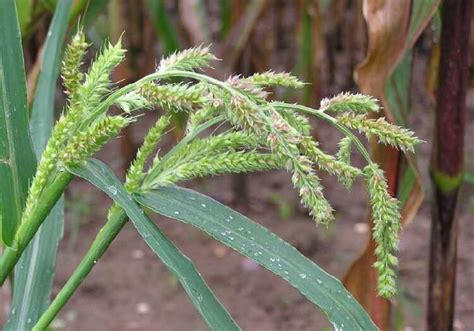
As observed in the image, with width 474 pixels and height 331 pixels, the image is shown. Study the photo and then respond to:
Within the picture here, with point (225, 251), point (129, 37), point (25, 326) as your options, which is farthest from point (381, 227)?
point (129, 37)

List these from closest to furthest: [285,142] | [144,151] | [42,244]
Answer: [285,142]
[144,151]
[42,244]

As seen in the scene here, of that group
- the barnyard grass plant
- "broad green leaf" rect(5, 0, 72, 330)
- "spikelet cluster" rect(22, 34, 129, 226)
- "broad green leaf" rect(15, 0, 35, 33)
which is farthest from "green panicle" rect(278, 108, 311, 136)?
"broad green leaf" rect(15, 0, 35, 33)

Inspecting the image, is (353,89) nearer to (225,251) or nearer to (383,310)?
(225,251)

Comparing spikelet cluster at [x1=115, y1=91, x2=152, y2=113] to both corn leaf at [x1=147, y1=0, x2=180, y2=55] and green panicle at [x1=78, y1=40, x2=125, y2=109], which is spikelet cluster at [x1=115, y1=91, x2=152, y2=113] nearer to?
green panicle at [x1=78, y1=40, x2=125, y2=109]

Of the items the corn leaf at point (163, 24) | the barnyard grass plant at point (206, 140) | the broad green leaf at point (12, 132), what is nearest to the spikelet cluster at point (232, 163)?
the barnyard grass plant at point (206, 140)

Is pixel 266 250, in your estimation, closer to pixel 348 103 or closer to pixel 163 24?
pixel 348 103

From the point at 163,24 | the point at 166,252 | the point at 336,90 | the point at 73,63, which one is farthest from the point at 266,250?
the point at 336,90
